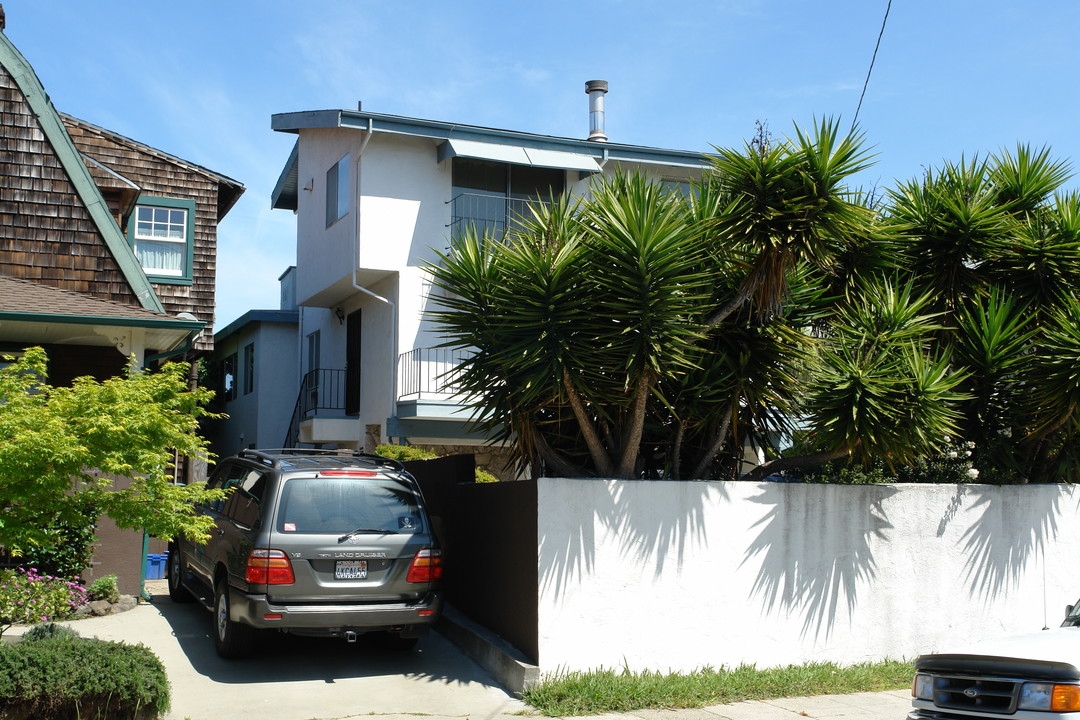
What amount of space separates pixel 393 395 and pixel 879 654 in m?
10.8

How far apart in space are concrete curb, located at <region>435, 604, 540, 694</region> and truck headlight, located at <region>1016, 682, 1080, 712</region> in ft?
12.5

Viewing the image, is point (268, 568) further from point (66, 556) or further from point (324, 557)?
point (66, 556)

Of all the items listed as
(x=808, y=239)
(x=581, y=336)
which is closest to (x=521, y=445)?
(x=581, y=336)

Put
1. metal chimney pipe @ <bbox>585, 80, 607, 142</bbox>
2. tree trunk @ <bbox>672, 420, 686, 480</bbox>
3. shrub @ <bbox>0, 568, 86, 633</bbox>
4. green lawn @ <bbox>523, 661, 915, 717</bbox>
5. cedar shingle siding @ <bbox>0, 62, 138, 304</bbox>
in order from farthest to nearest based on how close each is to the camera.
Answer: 1. metal chimney pipe @ <bbox>585, 80, 607, 142</bbox>
2. cedar shingle siding @ <bbox>0, 62, 138, 304</bbox>
3. tree trunk @ <bbox>672, 420, 686, 480</bbox>
4. shrub @ <bbox>0, 568, 86, 633</bbox>
5. green lawn @ <bbox>523, 661, 915, 717</bbox>

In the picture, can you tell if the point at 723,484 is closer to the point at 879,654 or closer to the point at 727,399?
the point at 727,399

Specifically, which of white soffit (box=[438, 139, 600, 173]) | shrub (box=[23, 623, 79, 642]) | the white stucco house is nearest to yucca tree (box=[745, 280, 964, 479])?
shrub (box=[23, 623, 79, 642])

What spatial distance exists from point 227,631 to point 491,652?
2335 mm

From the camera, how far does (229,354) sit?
27.5 m

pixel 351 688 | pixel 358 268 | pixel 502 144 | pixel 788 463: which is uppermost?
pixel 502 144

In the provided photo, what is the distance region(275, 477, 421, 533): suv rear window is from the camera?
28.1ft

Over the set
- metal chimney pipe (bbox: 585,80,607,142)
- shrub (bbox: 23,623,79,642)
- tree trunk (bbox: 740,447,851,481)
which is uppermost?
metal chimney pipe (bbox: 585,80,607,142)

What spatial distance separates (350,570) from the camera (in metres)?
8.48

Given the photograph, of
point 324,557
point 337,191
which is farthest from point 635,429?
point 337,191

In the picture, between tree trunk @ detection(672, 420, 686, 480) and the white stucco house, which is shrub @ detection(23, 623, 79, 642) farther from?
the white stucco house
